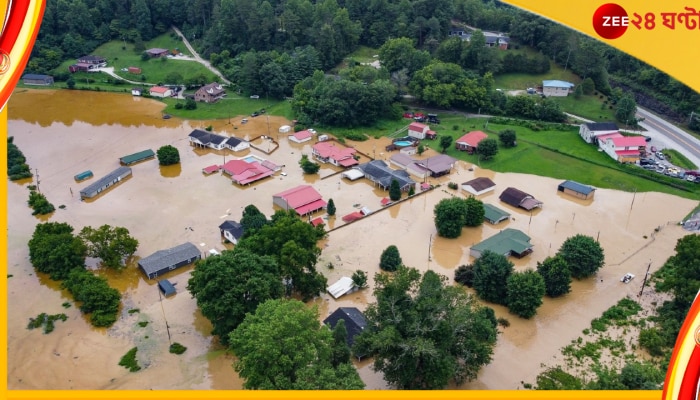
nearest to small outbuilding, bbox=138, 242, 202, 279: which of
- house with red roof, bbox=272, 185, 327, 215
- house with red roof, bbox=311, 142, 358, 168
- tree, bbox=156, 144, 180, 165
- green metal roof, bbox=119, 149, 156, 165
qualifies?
house with red roof, bbox=272, 185, 327, 215

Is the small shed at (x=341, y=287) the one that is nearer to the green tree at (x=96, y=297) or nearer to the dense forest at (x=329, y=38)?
the green tree at (x=96, y=297)

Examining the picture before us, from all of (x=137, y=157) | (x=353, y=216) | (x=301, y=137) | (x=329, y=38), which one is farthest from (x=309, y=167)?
(x=329, y=38)

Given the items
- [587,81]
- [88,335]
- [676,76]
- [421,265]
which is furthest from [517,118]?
[676,76]

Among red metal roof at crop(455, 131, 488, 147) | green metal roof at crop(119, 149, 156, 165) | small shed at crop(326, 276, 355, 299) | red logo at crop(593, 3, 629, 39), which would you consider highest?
red logo at crop(593, 3, 629, 39)

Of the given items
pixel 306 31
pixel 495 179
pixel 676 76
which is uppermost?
pixel 676 76

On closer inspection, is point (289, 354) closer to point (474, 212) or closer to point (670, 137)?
point (474, 212)

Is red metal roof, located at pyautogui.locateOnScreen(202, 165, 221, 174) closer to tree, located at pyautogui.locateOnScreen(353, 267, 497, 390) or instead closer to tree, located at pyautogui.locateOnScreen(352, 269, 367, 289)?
tree, located at pyautogui.locateOnScreen(352, 269, 367, 289)

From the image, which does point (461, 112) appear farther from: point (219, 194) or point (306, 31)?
point (219, 194)
